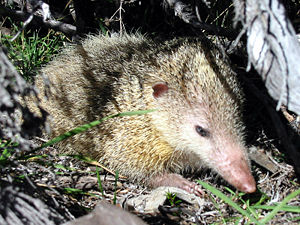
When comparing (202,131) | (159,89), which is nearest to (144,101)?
(159,89)

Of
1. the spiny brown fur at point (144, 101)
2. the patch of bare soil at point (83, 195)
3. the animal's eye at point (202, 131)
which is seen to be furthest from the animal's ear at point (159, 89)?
the patch of bare soil at point (83, 195)

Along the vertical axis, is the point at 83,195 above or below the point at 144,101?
below

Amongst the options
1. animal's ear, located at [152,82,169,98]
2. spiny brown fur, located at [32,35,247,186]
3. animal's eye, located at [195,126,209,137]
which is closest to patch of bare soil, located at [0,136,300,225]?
spiny brown fur, located at [32,35,247,186]

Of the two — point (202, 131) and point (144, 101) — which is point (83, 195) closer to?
point (144, 101)

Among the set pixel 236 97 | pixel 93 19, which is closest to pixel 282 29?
pixel 236 97

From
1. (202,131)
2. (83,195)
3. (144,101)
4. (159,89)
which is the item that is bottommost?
(83,195)

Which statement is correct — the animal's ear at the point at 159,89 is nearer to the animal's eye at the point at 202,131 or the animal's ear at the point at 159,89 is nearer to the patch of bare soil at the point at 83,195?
the animal's eye at the point at 202,131

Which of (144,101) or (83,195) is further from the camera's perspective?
(144,101)
